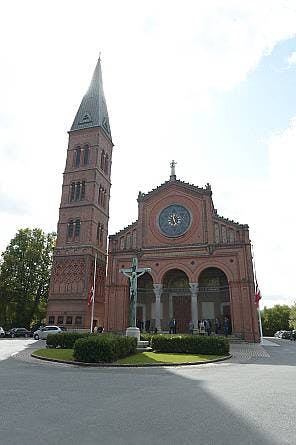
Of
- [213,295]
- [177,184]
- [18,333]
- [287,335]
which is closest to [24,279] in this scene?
[18,333]

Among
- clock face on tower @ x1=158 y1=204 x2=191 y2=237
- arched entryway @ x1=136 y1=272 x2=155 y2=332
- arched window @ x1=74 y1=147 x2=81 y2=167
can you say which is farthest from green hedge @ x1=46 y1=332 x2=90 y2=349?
arched window @ x1=74 y1=147 x2=81 y2=167

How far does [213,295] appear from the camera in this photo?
36562 millimetres

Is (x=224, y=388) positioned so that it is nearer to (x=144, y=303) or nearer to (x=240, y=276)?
(x=240, y=276)

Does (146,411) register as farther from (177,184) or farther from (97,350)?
(177,184)

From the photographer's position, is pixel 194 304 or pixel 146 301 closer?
pixel 194 304

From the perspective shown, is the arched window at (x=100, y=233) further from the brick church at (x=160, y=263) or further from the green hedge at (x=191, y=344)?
the green hedge at (x=191, y=344)

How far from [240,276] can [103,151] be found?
87.1 ft

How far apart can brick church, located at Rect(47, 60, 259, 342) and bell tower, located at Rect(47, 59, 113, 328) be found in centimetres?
13

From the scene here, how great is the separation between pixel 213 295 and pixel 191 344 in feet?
61.1

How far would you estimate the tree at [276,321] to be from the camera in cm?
8844

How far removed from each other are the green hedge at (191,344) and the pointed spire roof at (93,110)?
3573 centimetres

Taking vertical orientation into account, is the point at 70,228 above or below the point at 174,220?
above

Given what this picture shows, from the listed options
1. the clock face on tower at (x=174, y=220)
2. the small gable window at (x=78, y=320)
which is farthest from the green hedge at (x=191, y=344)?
the small gable window at (x=78, y=320)

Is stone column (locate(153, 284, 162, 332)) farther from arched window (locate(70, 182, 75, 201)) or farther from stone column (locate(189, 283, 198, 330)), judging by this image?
arched window (locate(70, 182, 75, 201))
